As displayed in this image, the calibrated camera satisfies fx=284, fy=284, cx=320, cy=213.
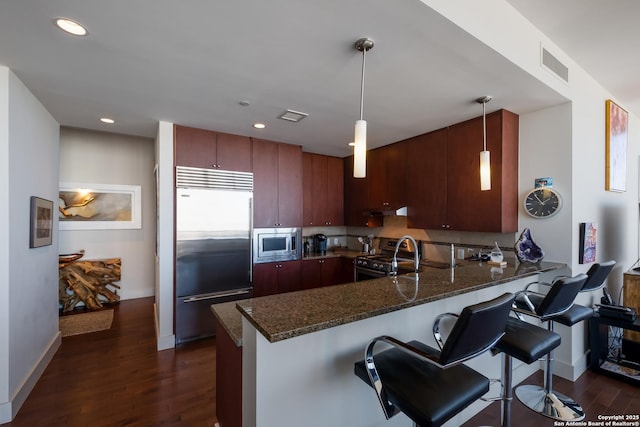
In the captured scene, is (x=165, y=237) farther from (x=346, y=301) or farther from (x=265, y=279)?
(x=346, y=301)

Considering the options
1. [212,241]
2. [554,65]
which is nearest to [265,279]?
[212,241]

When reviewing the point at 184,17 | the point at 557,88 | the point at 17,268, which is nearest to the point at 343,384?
the point at 184,17

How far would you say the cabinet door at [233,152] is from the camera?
352 centimetres

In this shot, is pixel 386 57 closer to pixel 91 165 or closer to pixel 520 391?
pixel 520 391

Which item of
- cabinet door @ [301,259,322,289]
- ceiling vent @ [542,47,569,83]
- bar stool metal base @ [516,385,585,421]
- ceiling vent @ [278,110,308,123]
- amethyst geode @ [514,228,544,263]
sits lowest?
bar stool metal base @ [516,385,585,421]

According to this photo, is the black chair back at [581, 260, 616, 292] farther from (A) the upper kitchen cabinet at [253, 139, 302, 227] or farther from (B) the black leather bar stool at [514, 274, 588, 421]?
(A) the upper kitchen cabinet at [253, 139, 302, 227]

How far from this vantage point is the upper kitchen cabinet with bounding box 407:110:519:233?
2.78m

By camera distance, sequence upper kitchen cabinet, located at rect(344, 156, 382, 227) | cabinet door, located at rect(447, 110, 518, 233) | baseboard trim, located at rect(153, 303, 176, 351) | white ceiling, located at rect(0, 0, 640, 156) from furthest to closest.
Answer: upper kitchen cabinet, located at rect(344, 156, 382, 227)
baseboard trim, located at rect(153, 303, 176, 351)
cabinet door, located at rect(447, 110, 518, 233)
white ceiling, located at rect(0, 0, 640, 156)

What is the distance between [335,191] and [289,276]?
5.64ft

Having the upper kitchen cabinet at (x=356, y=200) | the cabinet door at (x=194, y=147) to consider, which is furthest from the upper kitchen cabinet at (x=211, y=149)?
the upper kitchen cabinet at (x=356, y=200)

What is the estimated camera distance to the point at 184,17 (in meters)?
1.48

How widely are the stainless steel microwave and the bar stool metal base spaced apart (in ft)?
9.19

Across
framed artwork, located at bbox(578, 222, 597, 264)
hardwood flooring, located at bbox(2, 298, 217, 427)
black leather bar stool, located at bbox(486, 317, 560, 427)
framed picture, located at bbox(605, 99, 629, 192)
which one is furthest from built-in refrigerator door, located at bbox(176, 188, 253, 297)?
framed picture, located at bbox(605, 99, 629, 192)

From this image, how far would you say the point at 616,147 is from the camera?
10.2 feet
